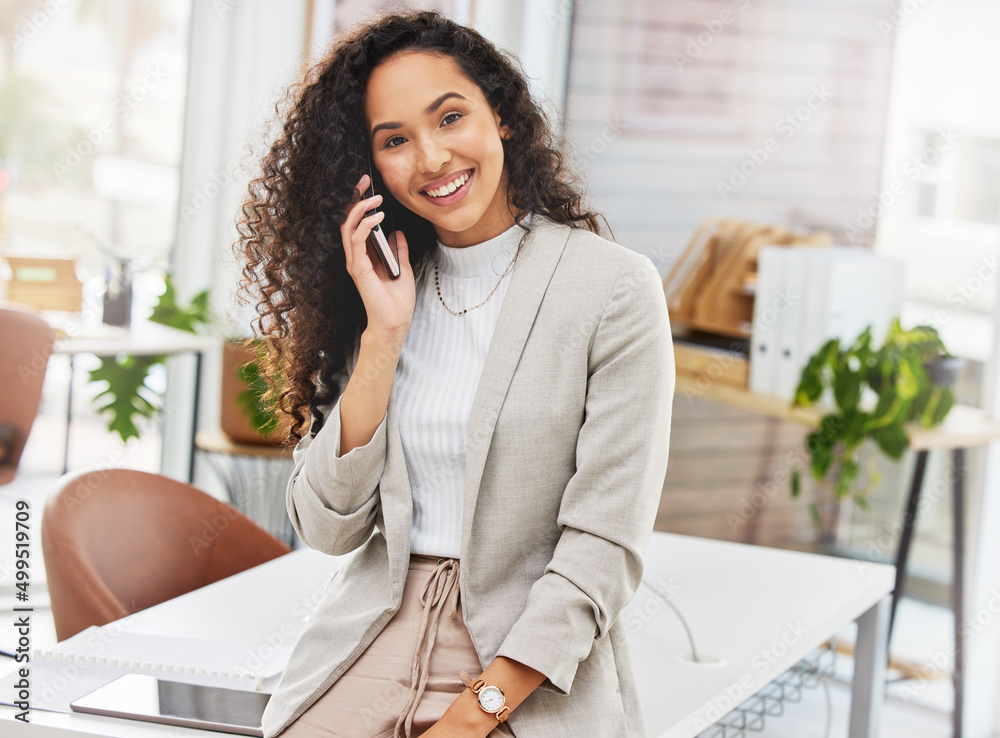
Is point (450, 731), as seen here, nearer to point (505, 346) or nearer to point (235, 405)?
point (505, 346)

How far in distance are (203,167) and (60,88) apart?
550 mm

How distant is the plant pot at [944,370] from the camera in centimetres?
279

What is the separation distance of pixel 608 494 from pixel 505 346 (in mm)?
227

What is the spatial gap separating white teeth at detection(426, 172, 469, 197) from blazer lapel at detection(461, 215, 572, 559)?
0.12m

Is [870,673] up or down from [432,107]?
down

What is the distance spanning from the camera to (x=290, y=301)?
55.4 inches

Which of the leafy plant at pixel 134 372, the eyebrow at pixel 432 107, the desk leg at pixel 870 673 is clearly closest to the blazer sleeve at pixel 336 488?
the eyebrow at pixel 432 107

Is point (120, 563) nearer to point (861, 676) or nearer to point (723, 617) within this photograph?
point (723, 617)

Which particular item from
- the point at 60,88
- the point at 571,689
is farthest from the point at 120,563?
the point at 60,88

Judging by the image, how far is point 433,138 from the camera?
1.27m

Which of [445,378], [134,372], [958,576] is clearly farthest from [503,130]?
[134,372]

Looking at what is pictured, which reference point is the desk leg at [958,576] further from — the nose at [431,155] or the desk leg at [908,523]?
the nose at [431,155]

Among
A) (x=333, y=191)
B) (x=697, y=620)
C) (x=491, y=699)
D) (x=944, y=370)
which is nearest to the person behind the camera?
(x=491, y=699)

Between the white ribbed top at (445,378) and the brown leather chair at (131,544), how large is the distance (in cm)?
75
